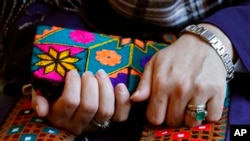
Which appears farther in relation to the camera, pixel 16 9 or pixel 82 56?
pixel 16 9

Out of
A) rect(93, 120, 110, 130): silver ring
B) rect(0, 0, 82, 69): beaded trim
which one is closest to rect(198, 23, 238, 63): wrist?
rect(93, 120, 110, 130): silver ring

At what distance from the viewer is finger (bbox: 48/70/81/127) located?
725mm

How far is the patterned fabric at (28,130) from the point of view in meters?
0.75

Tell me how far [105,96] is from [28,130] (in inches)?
5.3

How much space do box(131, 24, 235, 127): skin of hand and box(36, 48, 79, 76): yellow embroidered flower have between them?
0.36 feet

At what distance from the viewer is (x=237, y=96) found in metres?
0.79

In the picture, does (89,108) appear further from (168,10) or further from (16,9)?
(16,9)

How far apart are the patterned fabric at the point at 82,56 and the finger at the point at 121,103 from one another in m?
0.02

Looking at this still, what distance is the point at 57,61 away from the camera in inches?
29.7

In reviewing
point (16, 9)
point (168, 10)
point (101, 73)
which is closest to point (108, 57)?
point (101, 73)

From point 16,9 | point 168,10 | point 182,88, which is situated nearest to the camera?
point 182,88

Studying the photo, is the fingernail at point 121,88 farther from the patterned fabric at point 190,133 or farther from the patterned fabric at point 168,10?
the patterned fabric at point 168,10

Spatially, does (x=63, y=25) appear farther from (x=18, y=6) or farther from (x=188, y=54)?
(x=188, y=54)

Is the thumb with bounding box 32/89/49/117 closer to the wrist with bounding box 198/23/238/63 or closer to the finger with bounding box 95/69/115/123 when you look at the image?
the finger with bounding box 95/69/115/123
